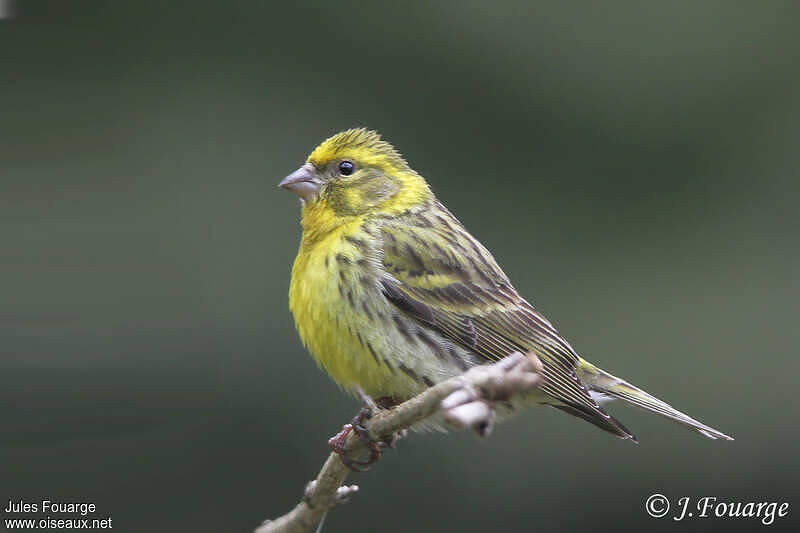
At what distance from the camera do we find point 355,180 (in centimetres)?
449

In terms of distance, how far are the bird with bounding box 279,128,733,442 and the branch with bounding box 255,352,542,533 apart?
674 mm

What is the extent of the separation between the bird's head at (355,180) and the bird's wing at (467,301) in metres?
0.13

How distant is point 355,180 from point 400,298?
2.14ft

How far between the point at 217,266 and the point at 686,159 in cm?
290

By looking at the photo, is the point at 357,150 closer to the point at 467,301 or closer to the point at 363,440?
the point at 467,301

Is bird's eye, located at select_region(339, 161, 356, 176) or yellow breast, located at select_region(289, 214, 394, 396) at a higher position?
bird's eye, located at select_region(339, 161, 356, 176)

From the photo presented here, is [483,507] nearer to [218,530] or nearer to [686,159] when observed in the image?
[218,530]

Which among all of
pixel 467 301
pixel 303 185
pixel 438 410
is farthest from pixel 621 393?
pixel 438 410

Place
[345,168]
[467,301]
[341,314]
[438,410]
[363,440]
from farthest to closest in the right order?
[345,168] < [467,301] < [341,314] < [363,440] < [438,410]

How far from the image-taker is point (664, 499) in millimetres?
5762

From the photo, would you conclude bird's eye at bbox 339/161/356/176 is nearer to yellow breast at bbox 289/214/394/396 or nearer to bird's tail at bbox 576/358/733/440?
yellow breast at bbox 289/214/394/396

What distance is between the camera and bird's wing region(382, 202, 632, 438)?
13.3ft

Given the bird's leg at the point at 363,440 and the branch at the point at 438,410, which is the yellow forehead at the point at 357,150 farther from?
the branch at the point at 438,410

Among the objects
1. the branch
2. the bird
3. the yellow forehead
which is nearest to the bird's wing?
the bird
